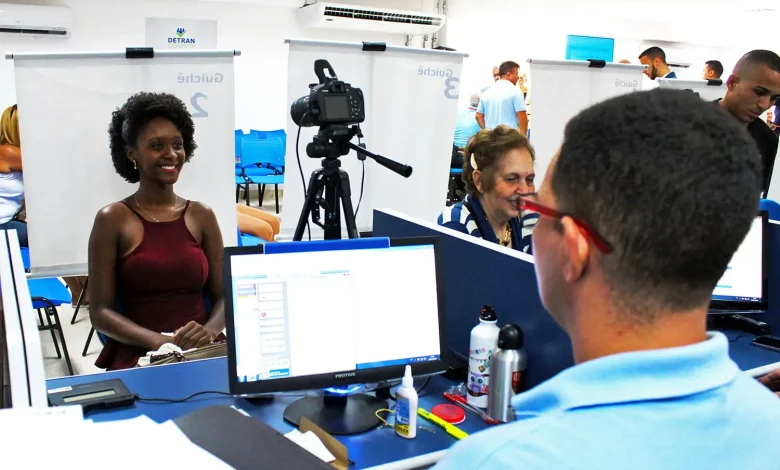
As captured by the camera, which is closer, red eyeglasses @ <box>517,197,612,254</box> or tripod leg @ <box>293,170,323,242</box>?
red eyeglasses @ <box>517,197,612,254</box>

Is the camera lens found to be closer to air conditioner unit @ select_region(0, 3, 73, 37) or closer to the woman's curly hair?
the woman's curly hair

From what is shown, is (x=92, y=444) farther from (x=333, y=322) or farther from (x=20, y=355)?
(x=333, y=322)

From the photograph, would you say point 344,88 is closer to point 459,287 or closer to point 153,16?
point 459,287

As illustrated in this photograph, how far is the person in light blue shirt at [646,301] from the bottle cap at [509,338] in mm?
773

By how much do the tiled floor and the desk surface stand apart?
1.40m

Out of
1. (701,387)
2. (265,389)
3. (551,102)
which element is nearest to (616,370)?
(701,387)

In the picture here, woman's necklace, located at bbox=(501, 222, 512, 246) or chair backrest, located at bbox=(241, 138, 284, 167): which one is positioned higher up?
chair backrest, located at bbox=(241, 138, 284, 167)

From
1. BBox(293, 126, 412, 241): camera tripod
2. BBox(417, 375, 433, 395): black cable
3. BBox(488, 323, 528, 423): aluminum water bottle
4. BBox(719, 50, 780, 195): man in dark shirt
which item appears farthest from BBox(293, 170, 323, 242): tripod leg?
BBox(719, 50, 780, 195): man in dark shirt

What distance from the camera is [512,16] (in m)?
9.95

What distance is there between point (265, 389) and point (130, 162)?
1.66 m

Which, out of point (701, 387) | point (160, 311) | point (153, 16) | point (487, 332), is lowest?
point (160, 311)

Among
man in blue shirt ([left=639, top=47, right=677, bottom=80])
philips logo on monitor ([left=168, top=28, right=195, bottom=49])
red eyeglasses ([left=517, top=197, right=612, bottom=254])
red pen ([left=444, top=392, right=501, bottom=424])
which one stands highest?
philips logo on monitor ([left=168, top=28, right=195, bottom=49])

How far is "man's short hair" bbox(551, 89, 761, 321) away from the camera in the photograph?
2.18 ft

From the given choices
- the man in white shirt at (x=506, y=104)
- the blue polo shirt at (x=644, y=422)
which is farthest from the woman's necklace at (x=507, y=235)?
the man in white shirt at (x=506, y=104)
